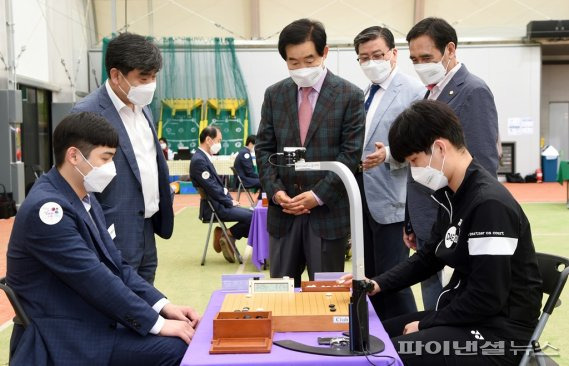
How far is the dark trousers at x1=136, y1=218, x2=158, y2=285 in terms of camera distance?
107 inches

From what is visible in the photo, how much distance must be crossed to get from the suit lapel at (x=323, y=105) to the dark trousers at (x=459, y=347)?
40.6 inches

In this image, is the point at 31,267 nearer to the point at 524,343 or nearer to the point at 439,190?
the point at 439,190

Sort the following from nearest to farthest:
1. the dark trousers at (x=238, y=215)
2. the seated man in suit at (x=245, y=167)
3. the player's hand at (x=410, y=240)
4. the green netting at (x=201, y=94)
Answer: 1. the player's hand at (x=410, y=240)
2. the dark trousers at (x=238, y=215)
3. the seated man in suit at (x=245, y=167)
4. the green netting at (x=201, y=94)

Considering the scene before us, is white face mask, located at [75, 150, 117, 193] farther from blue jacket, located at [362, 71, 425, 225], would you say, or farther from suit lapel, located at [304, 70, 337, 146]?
blue jacket, located at [362, 71, 425, 225]

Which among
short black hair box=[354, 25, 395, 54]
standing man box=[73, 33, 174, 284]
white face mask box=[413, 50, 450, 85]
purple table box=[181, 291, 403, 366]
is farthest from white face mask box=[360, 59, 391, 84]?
purple table box=[181, 291, 403, 366]

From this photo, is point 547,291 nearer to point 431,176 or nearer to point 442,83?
point 431,176

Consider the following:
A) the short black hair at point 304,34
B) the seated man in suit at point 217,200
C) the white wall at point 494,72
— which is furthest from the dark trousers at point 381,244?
the white wall at point 494,72

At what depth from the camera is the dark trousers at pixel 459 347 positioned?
1843mm

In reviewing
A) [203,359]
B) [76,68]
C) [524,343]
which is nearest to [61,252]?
[203,359]

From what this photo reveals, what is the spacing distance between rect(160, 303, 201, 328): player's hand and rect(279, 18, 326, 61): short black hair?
1089mm

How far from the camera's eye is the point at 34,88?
12125mm

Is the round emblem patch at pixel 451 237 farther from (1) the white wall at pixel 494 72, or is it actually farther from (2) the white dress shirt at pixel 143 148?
(1) the white wall at pixel 494 72

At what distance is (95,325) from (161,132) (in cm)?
1323

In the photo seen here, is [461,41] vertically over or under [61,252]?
over
